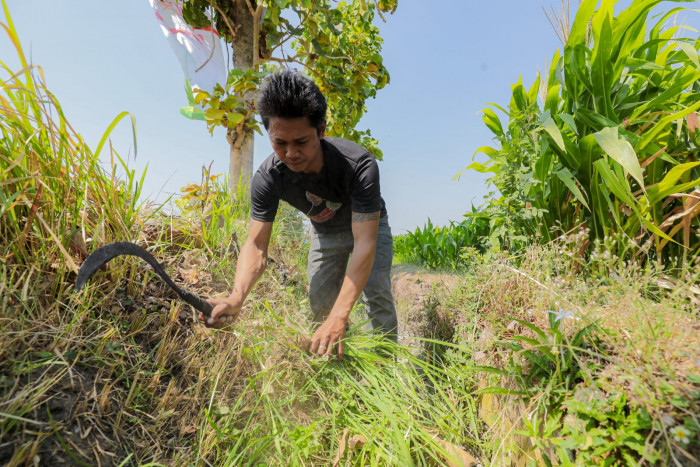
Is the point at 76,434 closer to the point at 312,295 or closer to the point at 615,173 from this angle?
the point at 312,295

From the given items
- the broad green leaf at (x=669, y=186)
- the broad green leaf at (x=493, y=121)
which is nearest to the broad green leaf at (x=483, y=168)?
the broad green leaf at (x=493, y=121)

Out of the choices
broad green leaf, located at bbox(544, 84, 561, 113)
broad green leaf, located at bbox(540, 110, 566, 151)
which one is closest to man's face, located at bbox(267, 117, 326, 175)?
broad green leaf, located at bbox(540, 110, 566, 151)

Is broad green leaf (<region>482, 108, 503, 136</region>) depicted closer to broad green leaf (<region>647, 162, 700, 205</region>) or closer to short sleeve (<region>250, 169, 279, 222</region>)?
broad green leaf (<region>647, 162, 700, 205</region>)

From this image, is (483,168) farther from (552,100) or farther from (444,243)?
(444,243)

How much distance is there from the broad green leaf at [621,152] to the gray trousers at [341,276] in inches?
56.7

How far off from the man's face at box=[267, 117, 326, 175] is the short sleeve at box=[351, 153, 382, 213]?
30 centimetres

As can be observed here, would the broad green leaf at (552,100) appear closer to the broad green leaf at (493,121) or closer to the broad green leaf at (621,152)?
the broad green leaf at (493,121)

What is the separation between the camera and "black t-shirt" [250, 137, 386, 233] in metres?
1.95

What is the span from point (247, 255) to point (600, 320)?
171 cm

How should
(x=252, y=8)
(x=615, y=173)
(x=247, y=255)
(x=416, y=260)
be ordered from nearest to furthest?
1. (x=615, y=173)
2. (x=247, y=255)
3. (x=252, y=8)
4. (x=416, y=260)

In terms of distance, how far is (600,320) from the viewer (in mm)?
1164

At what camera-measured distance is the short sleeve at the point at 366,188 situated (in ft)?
6.28

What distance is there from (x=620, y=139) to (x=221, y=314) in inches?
84.3

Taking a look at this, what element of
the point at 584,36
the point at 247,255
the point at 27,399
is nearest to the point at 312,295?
the point at 247,255
